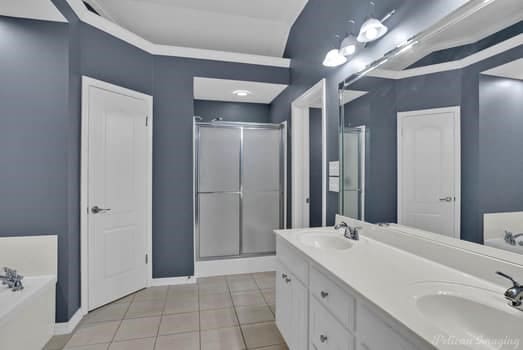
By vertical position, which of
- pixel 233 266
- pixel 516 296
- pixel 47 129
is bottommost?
pixel 233 266

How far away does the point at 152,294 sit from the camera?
279 cm

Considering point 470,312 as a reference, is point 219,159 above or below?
above

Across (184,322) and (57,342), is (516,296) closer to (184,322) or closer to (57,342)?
(184,322)

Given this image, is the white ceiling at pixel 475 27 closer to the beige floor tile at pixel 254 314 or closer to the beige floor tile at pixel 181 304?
the beige floor tile at pixel 254 314

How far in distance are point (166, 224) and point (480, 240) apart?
9.24 ft

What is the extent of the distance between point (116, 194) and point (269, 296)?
188cm

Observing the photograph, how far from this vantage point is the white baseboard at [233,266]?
3279 mm

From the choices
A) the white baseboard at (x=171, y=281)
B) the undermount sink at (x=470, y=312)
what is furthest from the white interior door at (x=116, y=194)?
the undermount sink at (x=470, y=312)

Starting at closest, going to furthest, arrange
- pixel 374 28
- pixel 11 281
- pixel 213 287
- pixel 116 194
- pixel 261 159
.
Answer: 1. pixel 374 28
2. pixel 11 281
3. pixel 116 194
4. pixel 213 287
5. pixel 261 159

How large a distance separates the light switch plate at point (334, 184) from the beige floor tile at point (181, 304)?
1715 millimetres

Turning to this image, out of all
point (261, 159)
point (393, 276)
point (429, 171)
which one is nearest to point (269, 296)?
point (261, 159)

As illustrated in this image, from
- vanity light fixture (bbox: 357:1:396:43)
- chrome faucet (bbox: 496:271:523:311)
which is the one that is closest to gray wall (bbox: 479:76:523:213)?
chrome faucet (bbox: 496:271:523:311)

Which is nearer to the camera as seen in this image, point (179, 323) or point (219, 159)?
point (179, 323)

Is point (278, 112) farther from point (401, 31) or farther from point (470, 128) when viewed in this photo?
point (470, 128)
